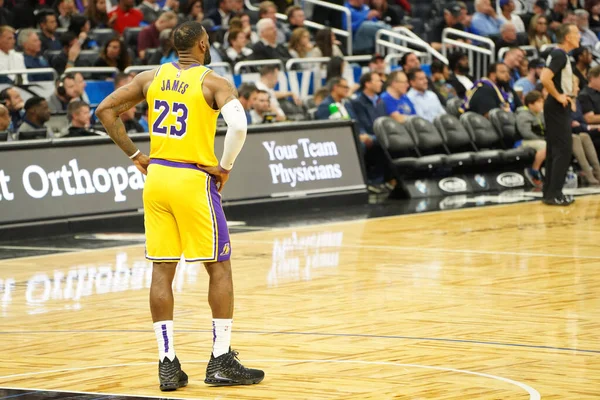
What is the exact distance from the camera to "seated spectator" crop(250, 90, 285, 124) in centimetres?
1656

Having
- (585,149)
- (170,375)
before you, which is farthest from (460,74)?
(170,375)

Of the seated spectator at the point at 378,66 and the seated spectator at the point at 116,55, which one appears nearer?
the seated spectator at the point at 116,55

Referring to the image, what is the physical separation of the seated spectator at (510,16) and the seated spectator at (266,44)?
7.09m

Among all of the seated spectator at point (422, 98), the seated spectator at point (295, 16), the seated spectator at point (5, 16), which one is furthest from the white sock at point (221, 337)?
the seated spectator at point (295, 16)

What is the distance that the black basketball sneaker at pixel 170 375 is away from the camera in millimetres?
6555

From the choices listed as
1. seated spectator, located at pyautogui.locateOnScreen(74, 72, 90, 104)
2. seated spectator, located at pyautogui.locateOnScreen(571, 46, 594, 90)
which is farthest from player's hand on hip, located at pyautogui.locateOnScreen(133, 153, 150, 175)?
seated spectator, located at pyautogui.locateOnScreen(571, 46, 594, 90)

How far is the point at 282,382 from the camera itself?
6.71m

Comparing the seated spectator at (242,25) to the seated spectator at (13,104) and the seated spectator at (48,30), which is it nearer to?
the seated spectator at (48,30)

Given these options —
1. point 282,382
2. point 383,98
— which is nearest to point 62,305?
point 282,382

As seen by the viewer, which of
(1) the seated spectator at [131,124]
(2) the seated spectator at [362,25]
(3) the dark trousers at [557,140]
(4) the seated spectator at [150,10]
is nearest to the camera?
(3) the dark trousers at [557,140]

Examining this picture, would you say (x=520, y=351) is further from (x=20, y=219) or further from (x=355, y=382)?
(x=20, y=219)

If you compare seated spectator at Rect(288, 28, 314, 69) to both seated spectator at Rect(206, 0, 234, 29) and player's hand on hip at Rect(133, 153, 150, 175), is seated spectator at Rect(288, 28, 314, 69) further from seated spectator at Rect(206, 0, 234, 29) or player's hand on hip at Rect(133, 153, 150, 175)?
player's hand on hip at Rect(133, 153, 150, 175)

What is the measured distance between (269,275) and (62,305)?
2.01 meters

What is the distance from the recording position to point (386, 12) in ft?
79.0
